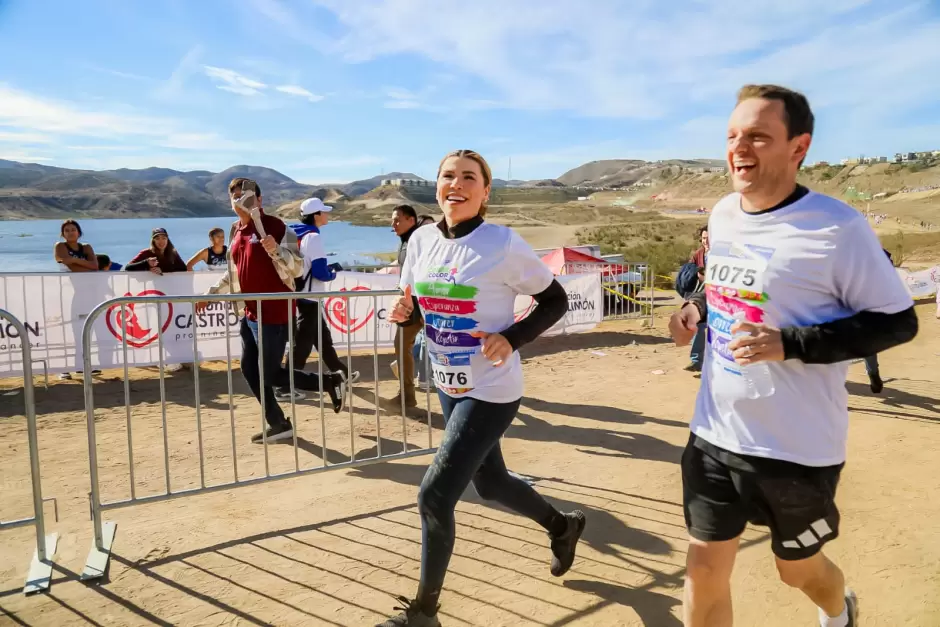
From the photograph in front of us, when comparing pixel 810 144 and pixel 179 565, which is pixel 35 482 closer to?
pixel 179 565

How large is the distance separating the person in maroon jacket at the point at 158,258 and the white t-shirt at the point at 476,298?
23.3 ft

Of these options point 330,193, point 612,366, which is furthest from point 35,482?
point 330,193

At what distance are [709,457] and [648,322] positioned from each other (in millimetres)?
11184

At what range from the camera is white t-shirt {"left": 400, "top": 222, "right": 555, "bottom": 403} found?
2.77m

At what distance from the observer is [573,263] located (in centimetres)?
1518

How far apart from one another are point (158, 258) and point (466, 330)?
7.58m

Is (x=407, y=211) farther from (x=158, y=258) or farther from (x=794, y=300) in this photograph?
(x=794, y=300)

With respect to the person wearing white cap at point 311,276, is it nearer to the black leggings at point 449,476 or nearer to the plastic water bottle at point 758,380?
the black leggings at point 449,476

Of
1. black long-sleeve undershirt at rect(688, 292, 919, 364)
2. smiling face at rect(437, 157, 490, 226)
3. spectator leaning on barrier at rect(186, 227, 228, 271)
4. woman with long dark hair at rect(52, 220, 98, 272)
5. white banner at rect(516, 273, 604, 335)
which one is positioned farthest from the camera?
white banner at rect(516, 273, 604, 335)

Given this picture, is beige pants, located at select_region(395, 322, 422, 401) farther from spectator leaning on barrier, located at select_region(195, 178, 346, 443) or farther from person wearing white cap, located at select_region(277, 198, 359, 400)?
spectator leaning on barrier, located at select_region(195, 178, 346, 443)

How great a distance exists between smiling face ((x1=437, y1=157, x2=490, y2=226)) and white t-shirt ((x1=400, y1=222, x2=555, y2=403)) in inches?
3.8

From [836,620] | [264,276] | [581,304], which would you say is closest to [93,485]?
[264,276]

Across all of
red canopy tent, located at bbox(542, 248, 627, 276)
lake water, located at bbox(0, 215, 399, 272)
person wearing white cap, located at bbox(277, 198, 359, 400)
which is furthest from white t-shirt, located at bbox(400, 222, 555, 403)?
red canopy tent, located at bbox(542, 248, 627, 276)

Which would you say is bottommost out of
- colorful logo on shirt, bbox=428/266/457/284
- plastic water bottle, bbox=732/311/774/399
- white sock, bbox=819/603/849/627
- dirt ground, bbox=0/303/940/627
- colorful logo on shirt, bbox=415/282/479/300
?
dirt ground, bbox=0/303/940/627
